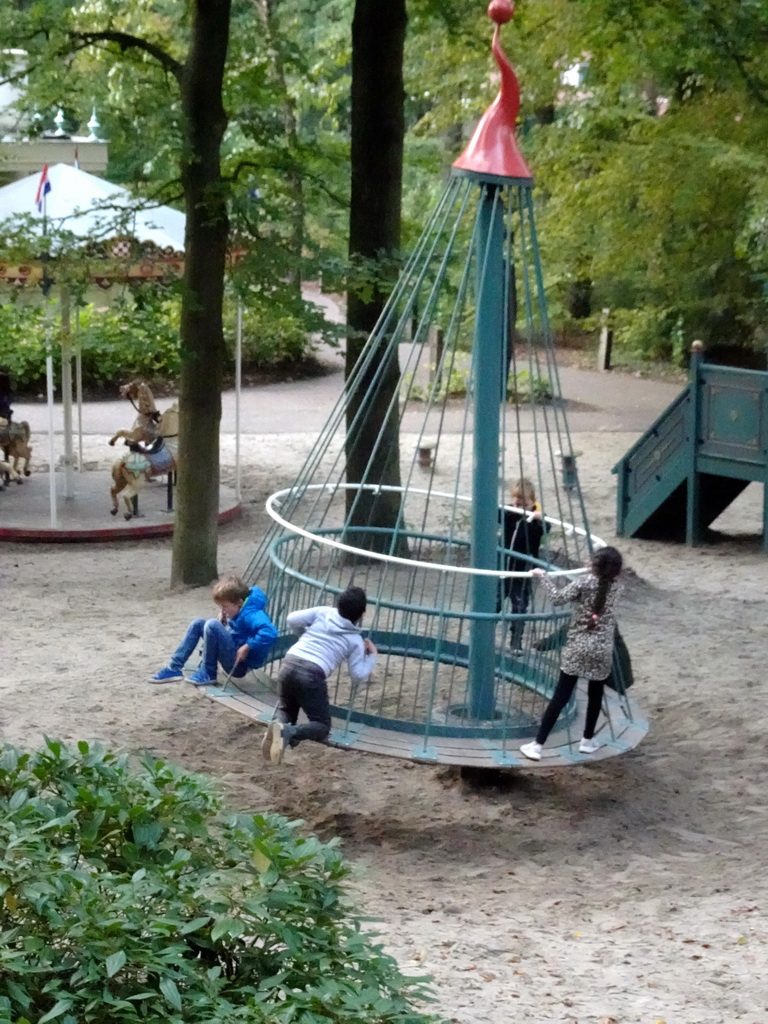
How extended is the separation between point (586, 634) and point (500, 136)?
2600 millimetres

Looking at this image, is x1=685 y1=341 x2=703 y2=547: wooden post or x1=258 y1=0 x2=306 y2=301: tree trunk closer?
x1=258 y1=0 x2=306 y2=301: tree trunk

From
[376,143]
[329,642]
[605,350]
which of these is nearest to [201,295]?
[376,143]

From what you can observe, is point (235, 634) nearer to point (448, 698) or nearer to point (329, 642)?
point (329, 642)

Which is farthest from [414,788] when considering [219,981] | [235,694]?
[219,981]

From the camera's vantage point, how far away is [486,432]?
7109 millimetres

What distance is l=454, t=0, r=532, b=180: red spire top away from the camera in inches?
272

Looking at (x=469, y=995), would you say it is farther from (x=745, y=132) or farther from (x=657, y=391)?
(x=657, y=391)

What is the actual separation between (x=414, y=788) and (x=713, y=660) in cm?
316

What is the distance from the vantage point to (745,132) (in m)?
16.7

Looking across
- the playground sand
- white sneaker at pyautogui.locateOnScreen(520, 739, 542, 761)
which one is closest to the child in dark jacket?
the playground sand

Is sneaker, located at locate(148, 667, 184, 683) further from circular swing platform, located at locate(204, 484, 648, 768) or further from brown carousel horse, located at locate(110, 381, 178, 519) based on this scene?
brown carousel horse, located at locate(110, 381, 178, 519)

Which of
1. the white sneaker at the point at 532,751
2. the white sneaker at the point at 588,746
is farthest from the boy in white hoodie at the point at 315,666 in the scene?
the white sneaker at the point at 588,746

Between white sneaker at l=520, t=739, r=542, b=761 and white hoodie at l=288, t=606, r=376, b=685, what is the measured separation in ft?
2.77

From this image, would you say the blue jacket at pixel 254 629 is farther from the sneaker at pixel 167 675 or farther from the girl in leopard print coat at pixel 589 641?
the girl in leopard print coat at pixel 589 641
